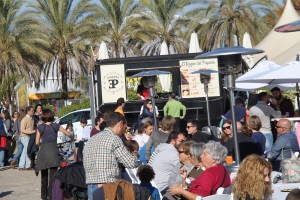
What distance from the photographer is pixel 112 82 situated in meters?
20.0

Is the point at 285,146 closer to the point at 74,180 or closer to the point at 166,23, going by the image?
the point at 74,180

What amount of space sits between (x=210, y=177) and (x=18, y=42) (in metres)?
30.2

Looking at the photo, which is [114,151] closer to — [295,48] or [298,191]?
[298,191]

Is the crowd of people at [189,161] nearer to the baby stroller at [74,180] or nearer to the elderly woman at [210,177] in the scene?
the elderly woman at [210,177]

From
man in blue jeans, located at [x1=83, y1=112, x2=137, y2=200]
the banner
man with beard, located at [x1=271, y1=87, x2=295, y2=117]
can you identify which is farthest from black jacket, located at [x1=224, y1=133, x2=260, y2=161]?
the banner

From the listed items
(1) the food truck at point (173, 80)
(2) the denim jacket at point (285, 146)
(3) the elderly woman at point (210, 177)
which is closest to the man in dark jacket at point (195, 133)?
(2) the denim jacket at point (285, 146)

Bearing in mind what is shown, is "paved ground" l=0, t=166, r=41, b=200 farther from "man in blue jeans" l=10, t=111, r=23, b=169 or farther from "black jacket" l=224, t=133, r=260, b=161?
"black jacket" l=224, t=133, r=260, b=161

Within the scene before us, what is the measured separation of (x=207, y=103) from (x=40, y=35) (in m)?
20.2

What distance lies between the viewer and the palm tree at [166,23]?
126 ft

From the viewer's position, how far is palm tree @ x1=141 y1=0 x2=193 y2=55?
38406 mm

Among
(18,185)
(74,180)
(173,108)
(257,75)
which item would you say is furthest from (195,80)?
(74,180)

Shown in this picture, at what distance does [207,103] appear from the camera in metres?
18.8

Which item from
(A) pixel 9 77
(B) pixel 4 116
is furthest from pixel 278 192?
(A) pixel 9 77

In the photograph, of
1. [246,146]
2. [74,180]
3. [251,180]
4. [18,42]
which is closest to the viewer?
[251,180]
